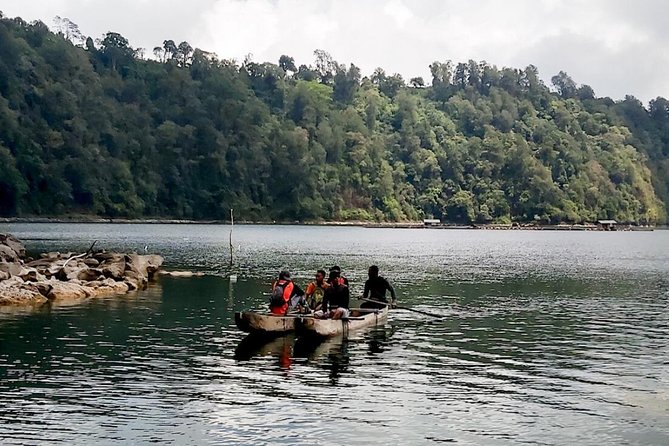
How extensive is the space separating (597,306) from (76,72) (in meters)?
152

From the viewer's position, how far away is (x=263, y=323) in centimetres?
2853

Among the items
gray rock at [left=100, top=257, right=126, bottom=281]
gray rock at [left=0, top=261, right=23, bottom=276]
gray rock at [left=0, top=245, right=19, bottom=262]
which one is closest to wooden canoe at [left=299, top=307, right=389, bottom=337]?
gray rock at [left=0, top=261, right=23, bottom=276]

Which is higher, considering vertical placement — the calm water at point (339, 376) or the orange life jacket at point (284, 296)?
the orange life jacket at point (284, 296)

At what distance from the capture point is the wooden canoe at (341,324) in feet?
93.2

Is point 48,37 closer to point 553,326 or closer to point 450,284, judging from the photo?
point 450,284

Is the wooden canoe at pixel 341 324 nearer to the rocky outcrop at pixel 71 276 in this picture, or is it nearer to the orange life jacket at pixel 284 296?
the orange life jacket at pixel 284 296

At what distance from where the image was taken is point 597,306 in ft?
146

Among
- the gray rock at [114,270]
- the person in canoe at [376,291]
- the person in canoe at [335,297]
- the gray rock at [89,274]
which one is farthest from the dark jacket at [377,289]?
the gray rock at [114,270]

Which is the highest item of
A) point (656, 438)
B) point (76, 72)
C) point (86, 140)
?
point (76, 72)

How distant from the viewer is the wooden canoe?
2842 cm

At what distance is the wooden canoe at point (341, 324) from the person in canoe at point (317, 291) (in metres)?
1.30

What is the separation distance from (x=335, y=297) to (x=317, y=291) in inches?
66.3

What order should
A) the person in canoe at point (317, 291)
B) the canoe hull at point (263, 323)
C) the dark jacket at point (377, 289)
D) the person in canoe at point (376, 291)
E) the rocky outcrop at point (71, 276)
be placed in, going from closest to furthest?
the canoe hull at point (263, 323) → the person in canoe at point (317, 291) → the person in canoe at point (376, 291) → the dark jacket at point (377, 289) → the rocky outcrop at point (71, 276)

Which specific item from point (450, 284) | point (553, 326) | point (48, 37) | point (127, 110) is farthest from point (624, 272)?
point (48, 37)
